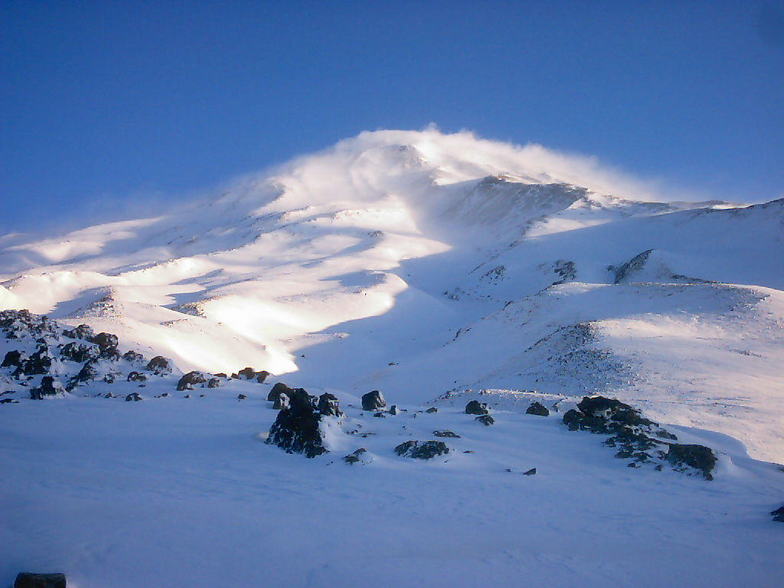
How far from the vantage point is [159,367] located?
68.0ft

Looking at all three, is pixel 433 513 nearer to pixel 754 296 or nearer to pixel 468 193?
pixel 754 296

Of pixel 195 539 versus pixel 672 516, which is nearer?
pixel 195 539

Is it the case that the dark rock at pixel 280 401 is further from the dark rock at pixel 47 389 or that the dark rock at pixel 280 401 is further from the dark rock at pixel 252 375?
the dark rock at pixel 47 389

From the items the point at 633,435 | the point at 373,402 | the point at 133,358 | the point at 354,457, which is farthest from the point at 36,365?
the point at 633,435

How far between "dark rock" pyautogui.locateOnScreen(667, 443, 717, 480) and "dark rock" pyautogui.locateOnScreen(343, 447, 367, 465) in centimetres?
742

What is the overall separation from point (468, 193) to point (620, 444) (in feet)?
492

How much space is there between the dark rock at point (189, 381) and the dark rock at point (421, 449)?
9.92 meters

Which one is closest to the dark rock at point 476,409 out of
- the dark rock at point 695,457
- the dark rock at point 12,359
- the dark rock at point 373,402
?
the dark rock at point 373,402

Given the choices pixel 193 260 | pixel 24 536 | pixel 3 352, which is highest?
pixel 193 260

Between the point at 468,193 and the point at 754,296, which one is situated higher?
the point at 468,193

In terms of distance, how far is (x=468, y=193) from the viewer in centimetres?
15688

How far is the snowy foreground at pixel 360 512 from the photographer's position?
6.66 m

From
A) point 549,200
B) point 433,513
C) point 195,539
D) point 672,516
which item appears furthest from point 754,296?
point 549,200

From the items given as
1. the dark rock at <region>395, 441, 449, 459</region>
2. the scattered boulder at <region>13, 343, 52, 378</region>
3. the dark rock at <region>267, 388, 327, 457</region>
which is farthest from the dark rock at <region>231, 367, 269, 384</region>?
the dark rock at <region>395, 441, 449, 459</region>
